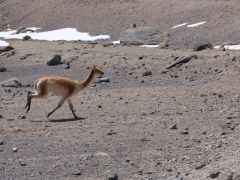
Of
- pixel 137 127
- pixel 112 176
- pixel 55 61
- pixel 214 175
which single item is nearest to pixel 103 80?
pixel 55 61

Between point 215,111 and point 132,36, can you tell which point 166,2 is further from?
point 215,111

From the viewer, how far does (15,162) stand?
13.5m

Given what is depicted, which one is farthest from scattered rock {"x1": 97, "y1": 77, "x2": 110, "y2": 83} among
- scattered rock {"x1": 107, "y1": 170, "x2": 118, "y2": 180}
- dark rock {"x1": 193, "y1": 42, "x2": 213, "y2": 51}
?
scattered rock {"x1": 107, "y1": 170, "x2": 118, "y2": 180}

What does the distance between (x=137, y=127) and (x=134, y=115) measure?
178 centimetres

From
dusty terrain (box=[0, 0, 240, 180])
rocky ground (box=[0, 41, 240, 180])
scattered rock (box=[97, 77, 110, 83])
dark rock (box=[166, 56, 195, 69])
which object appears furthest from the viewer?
dark rock (box=[166, 56, 195, 69])

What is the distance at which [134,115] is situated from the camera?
707 inches

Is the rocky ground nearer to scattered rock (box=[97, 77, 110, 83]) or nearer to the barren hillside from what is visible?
scattered rock (box=[97, 77, 110, 83])

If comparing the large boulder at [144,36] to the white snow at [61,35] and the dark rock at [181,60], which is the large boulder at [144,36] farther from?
the dark rock at [181,60]

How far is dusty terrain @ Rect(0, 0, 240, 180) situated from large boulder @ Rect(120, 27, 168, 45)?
1.90 ft

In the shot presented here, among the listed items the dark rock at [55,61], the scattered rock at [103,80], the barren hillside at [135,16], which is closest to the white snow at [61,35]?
the barren hillside at [135,16]

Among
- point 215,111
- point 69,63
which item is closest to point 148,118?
point 215,111

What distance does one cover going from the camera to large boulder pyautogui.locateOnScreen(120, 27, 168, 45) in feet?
120

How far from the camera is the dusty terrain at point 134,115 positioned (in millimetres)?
Answer: 12922

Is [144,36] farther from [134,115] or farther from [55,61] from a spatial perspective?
[134,115]
